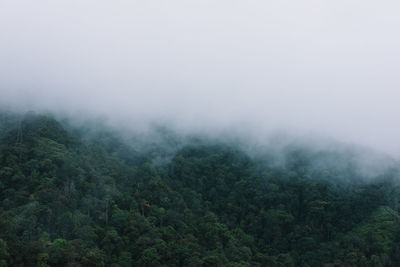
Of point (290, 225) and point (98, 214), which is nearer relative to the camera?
point (98, 214)

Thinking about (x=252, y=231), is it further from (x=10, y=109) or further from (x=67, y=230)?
(x=10, y=109)

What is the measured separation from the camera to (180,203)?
62969 mm

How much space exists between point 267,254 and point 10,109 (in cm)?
4193

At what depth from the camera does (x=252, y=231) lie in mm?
63094

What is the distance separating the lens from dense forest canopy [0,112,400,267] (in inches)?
1986

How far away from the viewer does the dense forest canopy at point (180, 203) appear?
165 feet

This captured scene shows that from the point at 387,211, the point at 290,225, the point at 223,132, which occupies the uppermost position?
the point at 223,132

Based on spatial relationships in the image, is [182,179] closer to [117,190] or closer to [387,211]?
[117,190]

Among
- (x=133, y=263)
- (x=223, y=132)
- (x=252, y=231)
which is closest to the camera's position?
(x=133, y=263)

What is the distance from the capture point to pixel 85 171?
5953cm

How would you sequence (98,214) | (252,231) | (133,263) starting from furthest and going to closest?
(252,231), (98,214), (133,263)

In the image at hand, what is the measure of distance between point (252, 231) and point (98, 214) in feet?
65.0

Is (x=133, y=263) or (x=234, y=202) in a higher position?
(x=234, y=202)

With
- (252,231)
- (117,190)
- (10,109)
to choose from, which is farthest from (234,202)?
(10,109)
